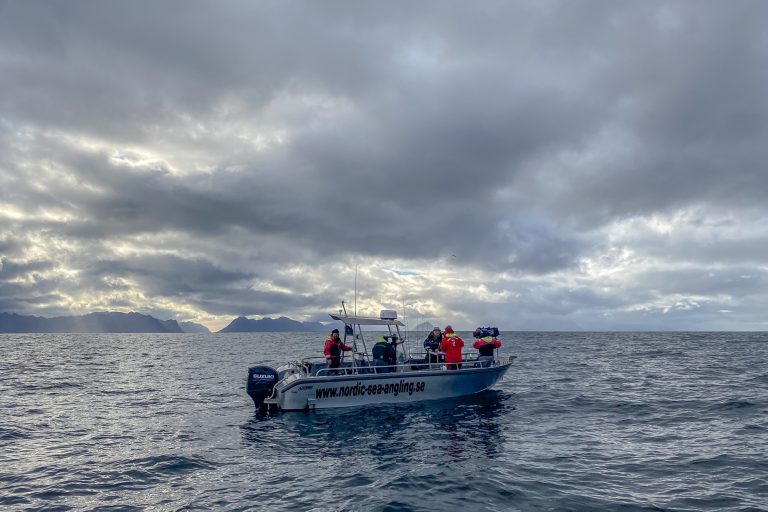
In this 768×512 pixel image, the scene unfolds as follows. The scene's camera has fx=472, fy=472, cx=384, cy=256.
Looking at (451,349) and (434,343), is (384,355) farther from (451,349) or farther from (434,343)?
(451,349)

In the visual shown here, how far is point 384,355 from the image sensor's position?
2091cm

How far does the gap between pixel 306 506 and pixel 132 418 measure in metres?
12.7

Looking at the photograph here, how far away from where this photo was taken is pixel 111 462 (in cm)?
1276

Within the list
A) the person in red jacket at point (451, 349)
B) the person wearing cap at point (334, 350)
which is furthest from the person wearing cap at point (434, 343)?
the person wearing cap at point (334, 350)

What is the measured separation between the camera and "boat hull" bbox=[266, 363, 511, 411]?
19094 millimetres

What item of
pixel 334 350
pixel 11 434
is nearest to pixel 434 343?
pixel 334 350

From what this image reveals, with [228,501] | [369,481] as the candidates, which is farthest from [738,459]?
[228,501]

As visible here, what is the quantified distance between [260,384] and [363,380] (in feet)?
13.8

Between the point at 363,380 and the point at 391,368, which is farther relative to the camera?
the point at 391,368

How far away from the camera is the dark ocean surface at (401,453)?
33.0 feet

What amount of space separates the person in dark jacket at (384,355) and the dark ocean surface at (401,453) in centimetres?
206

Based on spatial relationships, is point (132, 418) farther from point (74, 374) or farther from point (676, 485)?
point (74, 374)

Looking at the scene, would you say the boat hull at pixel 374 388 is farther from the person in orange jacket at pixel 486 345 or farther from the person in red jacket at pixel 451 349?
the person in orange jacket at pixel 486 345

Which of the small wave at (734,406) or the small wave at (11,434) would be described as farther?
the small wave at (734,406)
